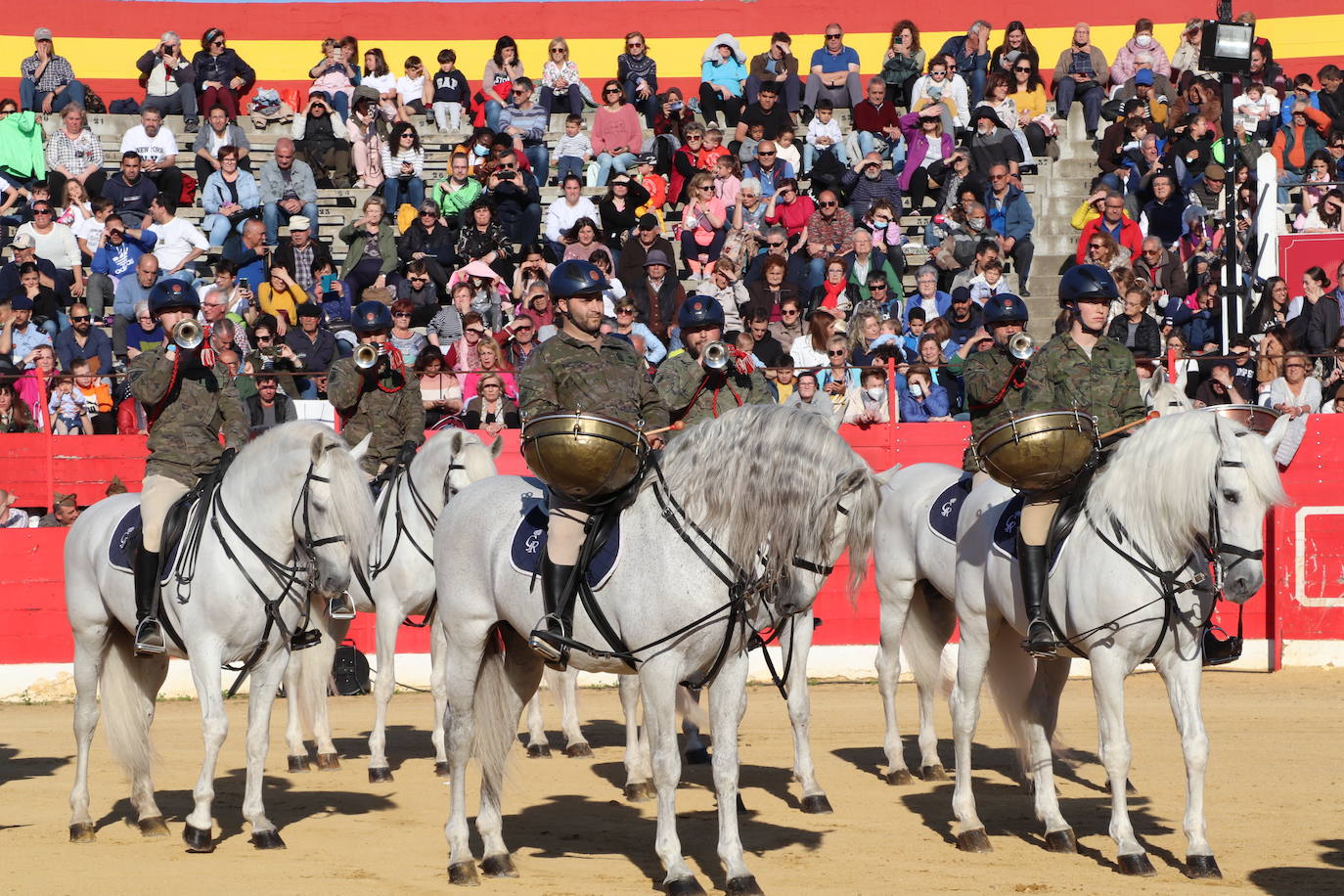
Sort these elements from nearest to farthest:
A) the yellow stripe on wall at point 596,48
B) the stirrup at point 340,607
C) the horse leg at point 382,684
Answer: the stirrup at point 340,607, the horse leg at point 382,684, the yellow stripe on wall at point 596,48

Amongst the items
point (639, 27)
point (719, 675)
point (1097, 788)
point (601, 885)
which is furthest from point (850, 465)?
point (639, 27)

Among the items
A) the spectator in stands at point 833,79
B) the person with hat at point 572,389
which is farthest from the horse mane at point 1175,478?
the spectator in stands at point 833,79

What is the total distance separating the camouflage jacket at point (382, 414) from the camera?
1385 cm

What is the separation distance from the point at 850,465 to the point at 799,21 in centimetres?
2286

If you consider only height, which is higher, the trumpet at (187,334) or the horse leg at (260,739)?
the trumpet at (187,334)

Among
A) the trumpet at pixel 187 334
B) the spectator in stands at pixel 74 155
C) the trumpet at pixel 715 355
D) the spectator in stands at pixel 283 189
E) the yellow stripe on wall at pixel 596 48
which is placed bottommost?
the trumpet at pixel 715 355

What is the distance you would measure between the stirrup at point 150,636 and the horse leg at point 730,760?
11.8 ft

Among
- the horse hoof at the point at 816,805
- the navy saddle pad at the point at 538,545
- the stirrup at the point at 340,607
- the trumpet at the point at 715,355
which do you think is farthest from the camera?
the trumpet at the point at 715,355

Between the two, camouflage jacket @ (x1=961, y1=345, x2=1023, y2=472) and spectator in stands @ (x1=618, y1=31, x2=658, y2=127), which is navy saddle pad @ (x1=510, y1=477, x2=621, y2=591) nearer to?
camouflage jacket @ (x1=961, y1=345, x2=1023, y2=472)

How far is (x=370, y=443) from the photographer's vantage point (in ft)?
45.8

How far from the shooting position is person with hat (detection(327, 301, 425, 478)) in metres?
13.7

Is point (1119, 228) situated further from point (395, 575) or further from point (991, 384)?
point (395, 575)

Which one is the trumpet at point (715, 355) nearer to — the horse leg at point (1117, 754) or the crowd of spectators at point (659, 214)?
the horse leg at point (1117, 754)

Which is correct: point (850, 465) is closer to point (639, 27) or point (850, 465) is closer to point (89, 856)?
point (89, 856)
